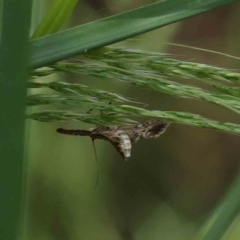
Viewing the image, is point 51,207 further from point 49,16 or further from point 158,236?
point 49,16

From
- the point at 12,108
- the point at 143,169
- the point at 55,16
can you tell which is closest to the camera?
the point at 12,108

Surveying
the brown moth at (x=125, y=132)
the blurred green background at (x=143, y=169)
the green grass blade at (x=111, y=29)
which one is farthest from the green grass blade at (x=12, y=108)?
the blurred green background at (x=143, y=169)

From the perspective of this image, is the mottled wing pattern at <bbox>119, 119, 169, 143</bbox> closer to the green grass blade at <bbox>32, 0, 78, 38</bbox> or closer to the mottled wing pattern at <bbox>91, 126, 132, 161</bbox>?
the mottled wing pattern at <bbox>91, 126, 132, 161</bbox>

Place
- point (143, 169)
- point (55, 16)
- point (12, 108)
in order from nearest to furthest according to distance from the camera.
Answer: point (12, 108) → point (55, 16) → point (143, 169)

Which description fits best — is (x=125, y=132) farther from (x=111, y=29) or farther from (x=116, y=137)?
(x=111, y=29)

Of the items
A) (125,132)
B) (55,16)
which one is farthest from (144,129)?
(55,16)

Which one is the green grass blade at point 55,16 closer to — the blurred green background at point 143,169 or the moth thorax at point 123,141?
the moth thorax at point 123,141

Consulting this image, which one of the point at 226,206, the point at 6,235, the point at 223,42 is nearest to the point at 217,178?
the point at 223,42

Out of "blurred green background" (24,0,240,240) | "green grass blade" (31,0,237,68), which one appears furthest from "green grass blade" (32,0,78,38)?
"blurred green background" (24,0,240,240)
